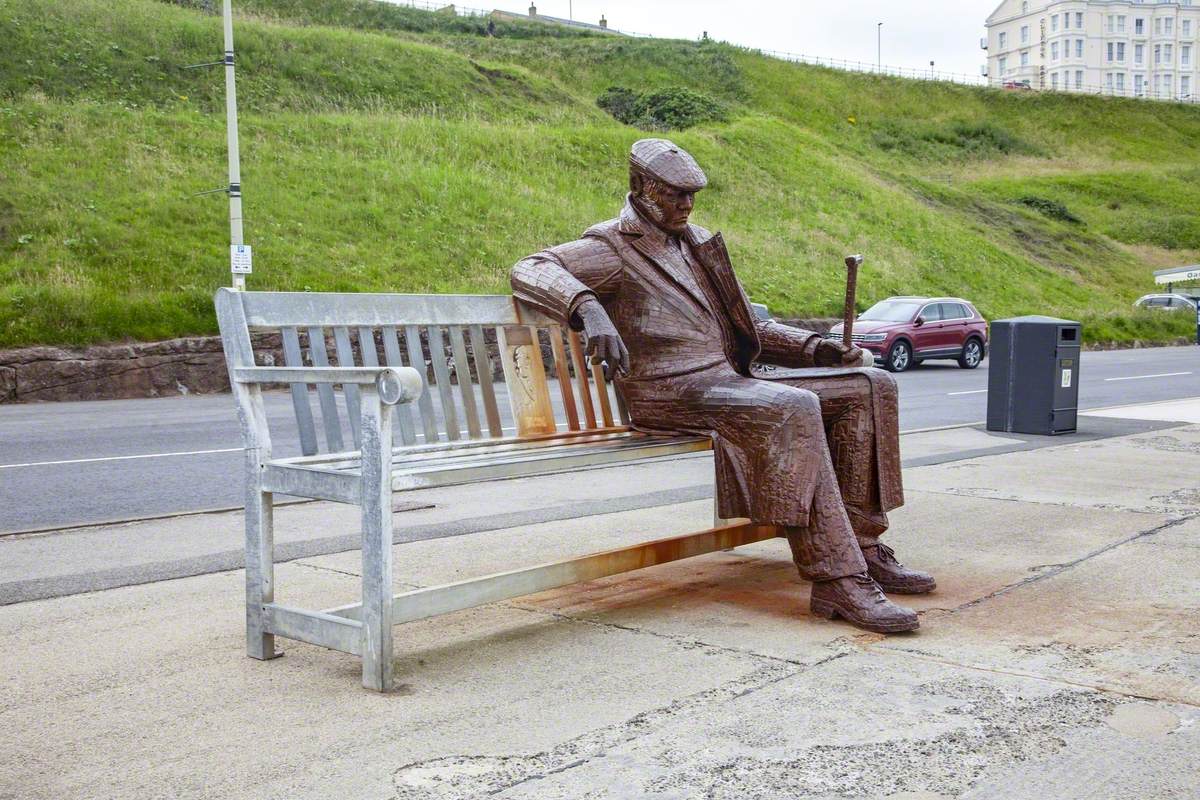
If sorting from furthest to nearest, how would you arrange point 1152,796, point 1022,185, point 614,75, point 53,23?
point 1022,185, point 614,75, point 53,23, point 1152,796

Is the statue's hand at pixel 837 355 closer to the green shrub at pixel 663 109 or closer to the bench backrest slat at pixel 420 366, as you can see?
the bench backrest slat at pixel 420 366

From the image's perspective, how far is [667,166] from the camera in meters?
4.82

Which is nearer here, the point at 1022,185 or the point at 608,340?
the point at 608,340

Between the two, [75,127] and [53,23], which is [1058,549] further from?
[53,23]

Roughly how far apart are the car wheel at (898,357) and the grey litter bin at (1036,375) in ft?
40.2

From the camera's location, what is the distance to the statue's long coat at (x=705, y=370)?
4.37 m

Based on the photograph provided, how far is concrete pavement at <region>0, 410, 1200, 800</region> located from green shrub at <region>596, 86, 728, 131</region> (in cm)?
3845

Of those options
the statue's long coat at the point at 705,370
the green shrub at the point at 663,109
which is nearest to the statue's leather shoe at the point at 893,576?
the statue's long coat at the point at 705,370

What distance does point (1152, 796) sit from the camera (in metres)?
2.87

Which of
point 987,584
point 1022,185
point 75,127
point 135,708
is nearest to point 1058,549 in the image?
point 987,584

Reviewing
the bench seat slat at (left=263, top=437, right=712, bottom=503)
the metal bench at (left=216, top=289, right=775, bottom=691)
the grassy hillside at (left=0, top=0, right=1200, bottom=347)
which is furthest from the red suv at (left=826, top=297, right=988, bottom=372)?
the bench seat slat at (left=263, top=437, right=712, bottom=503)

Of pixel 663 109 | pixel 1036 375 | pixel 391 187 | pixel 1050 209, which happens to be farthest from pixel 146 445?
pixel 1050 209

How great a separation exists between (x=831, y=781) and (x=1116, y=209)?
66.9 m

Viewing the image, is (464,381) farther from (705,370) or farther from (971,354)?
(971,354)
